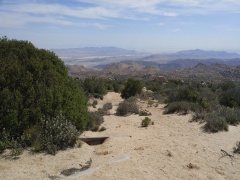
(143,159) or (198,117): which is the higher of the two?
(143,159)

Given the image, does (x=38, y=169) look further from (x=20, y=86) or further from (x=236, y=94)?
(x=236, y=94)

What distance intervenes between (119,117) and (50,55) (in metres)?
5.57

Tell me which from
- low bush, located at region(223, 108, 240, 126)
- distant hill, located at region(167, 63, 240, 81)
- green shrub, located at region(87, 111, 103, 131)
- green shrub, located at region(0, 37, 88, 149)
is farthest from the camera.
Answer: distant hill, located at region(167, 63, 240, 81)

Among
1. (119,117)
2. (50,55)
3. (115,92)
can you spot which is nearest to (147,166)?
(50,55)

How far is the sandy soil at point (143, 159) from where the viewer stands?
275 inches

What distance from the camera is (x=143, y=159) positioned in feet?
26.3

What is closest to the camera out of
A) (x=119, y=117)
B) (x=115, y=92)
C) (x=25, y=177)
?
(x=25, y=177)

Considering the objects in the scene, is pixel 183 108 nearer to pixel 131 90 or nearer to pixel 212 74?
pixel 131 90

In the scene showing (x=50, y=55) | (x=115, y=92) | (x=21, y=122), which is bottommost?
(x=115, y=92)

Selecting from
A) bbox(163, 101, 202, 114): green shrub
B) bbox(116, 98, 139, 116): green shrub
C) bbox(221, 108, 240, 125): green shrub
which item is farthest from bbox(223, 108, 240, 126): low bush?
bbox(116, 98, 139, 116): green shrub

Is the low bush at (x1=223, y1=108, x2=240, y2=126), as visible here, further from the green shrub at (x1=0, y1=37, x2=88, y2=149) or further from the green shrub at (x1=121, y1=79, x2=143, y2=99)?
the green shrub at (x1=121, y1=79, x2=143, y2=99)

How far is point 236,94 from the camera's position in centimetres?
1822

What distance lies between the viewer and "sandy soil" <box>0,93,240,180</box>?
6.99 m

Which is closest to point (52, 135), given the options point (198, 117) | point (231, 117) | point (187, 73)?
point (198, 117)
